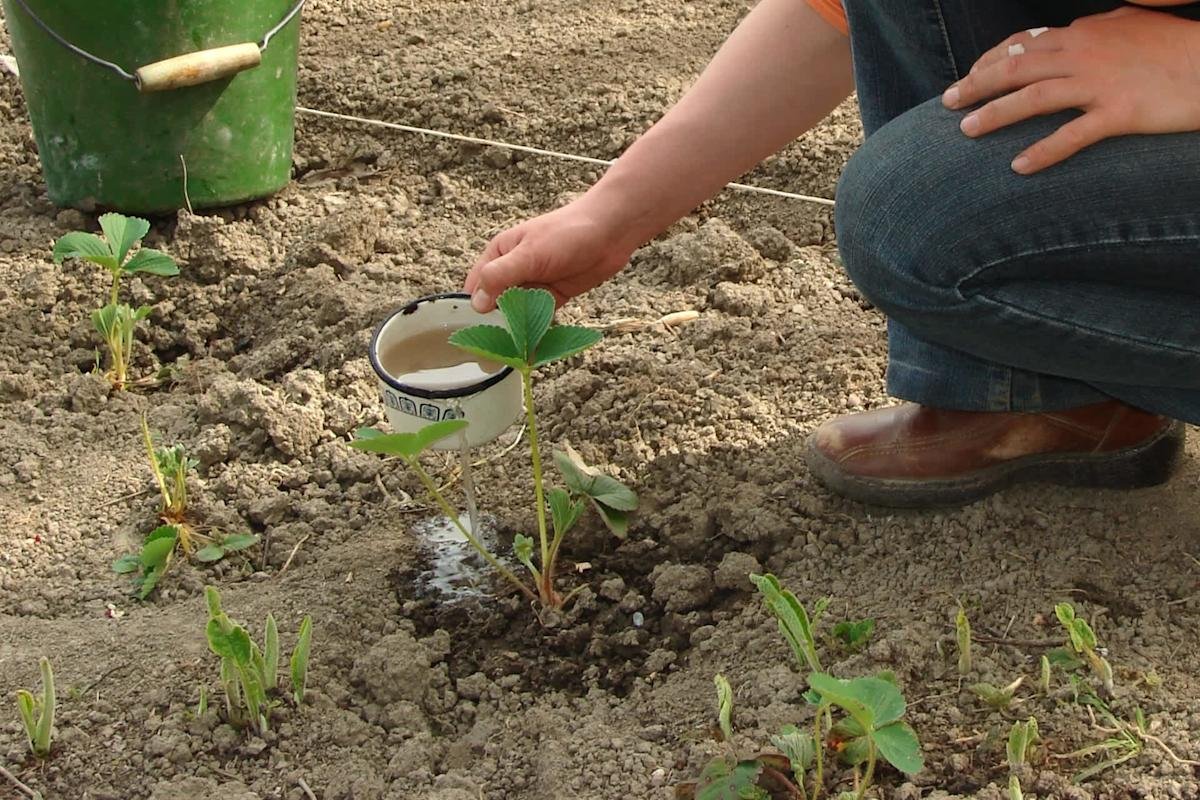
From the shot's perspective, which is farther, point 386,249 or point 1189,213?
point 386,249

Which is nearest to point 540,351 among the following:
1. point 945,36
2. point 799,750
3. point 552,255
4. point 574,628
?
point 552,255

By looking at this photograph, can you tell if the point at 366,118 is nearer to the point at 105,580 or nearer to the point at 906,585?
the point at 105,580

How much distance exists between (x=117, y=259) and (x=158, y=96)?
0.47m

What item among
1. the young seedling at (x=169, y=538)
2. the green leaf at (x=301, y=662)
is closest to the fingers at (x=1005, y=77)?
the green leaf at (x=301, y=662)

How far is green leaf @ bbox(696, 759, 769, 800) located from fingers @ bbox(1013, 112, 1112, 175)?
619mm

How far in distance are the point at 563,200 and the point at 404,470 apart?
660 mm

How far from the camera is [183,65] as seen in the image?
7.06 ft

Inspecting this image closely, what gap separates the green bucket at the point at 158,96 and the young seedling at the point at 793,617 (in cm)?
130

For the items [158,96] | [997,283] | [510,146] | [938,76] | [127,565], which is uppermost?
[938,76]

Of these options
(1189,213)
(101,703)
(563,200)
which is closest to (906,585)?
(1189,213)

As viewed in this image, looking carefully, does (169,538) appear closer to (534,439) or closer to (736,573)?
(534,439)

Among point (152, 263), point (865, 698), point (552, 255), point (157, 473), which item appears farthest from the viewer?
point (152, 263)

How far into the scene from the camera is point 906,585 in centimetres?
154

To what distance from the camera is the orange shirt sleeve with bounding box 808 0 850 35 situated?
160 centimetres
